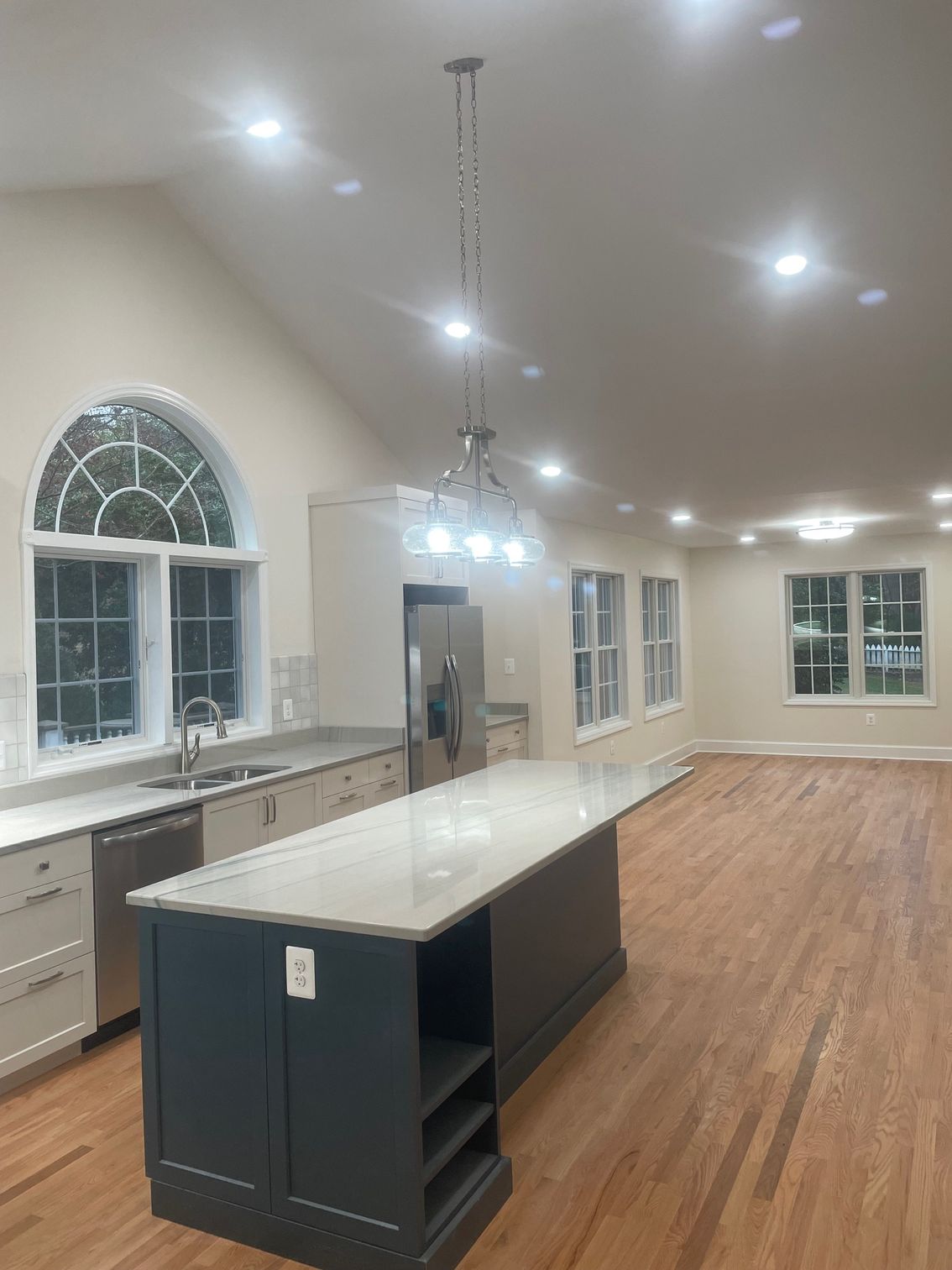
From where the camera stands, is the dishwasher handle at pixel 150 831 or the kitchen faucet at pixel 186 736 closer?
the dishwasher handle at pixel 150 831

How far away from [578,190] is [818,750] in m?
7.90

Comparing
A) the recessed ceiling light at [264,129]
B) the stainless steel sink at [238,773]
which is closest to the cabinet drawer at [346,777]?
the stainless steel sink at [238,773]

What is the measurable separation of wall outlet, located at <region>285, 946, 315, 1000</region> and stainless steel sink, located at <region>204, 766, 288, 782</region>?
2302mm

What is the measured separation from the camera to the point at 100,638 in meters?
4.33

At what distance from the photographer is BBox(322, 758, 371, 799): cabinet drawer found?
4738 mm

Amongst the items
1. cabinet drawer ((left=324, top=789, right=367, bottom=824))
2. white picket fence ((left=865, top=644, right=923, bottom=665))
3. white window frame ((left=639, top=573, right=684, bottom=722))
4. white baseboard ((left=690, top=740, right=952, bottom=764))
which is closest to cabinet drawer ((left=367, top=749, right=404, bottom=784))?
cabinet drawer ((left=324, top=789, right=367, bottom=824))

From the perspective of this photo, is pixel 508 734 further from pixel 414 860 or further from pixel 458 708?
pixel 414 860

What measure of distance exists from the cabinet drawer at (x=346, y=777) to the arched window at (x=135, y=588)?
66 cm

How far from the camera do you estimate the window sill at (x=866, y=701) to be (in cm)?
997

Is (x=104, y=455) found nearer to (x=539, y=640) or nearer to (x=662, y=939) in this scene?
(x=662, y=939)

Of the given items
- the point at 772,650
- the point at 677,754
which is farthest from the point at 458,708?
the point at 772,650

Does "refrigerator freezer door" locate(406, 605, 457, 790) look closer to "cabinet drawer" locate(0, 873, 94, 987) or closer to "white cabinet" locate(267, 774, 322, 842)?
"white cabinet" locate(267, 774, 322, 842)

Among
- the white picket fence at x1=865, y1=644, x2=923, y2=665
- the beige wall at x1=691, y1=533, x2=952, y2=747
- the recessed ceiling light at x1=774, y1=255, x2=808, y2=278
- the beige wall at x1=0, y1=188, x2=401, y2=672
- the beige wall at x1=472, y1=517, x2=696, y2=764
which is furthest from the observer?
the white picket fence at x1=865, y1=644, x2=923, y2=665

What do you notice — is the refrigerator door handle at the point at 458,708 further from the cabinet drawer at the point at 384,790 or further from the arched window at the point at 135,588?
the arched window at the point at 135,588
